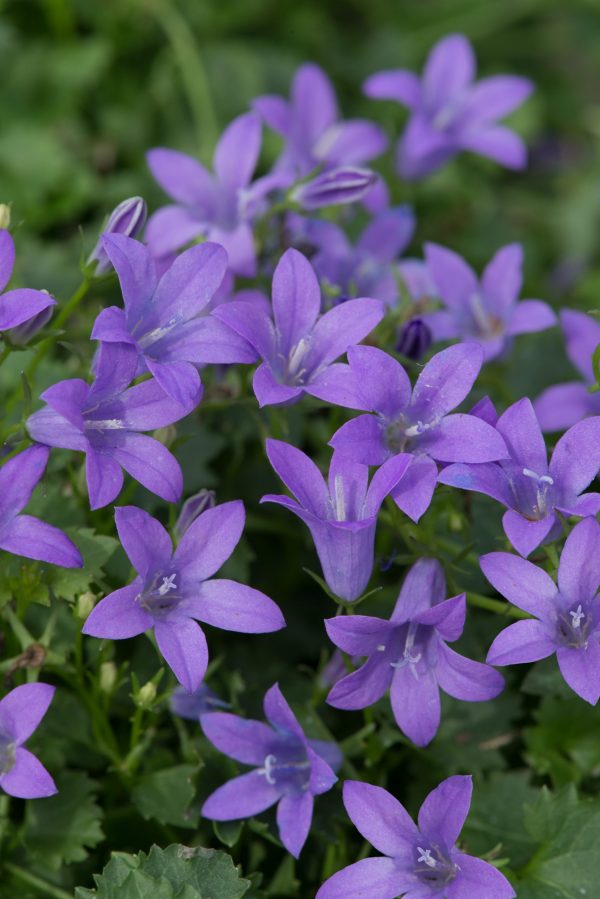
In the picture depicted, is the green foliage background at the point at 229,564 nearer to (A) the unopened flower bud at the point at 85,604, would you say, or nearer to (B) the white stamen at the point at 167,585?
(A) the unopened flower bud at the point at 85,604

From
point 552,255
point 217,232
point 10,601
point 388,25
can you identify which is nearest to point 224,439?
point 217,232

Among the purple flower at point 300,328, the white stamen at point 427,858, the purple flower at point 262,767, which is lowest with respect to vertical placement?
the white stamen at point 427,858

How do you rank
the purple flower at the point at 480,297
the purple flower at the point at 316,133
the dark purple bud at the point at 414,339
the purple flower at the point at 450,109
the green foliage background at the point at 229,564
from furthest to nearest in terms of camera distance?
the purple flower at the point at 450,109
the purple flower at the point at 316,133
the purple flower at the point at 480,297
the dark purple bud at the point at 414,339
the green foliage background at the point at 229,564

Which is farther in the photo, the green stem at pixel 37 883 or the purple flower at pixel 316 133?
the purple flower at pixel 316 133

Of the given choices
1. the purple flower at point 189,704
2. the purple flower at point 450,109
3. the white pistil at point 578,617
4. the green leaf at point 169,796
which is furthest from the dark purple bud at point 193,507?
the purple flower at point 450,109

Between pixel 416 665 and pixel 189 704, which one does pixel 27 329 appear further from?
pixel 416 665
